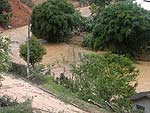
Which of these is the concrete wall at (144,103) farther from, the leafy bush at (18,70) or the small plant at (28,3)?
the small plant at (28,3)

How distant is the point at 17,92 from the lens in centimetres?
1948

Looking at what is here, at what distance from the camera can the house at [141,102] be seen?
22016 millimetres

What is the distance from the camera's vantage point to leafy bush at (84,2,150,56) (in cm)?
3559

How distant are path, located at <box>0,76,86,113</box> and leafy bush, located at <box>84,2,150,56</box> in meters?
15.3

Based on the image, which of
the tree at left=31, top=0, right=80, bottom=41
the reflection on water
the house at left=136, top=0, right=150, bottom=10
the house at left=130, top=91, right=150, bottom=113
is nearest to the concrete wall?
the house at left=130, top=91, right=150, bottom=113

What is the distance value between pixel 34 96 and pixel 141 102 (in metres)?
5.62

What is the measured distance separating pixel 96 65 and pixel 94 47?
16.3 meters

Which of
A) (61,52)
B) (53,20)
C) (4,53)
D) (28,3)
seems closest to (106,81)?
(4,53)

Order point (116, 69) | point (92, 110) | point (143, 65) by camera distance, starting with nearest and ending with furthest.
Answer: point (92, 110) → point (116, 69) → point (143, 65)

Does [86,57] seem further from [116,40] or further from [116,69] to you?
[116,40]

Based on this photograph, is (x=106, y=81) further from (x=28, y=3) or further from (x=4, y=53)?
(x=28, y=3)

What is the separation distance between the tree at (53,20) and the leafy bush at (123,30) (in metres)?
3.45

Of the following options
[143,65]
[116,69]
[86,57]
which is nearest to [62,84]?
[86,57]

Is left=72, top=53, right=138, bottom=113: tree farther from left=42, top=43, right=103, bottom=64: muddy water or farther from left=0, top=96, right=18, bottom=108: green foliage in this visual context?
left=42, top=43, right=103, bottom=64: muddy water
